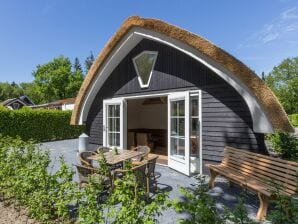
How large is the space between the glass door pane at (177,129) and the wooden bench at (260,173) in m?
1.57

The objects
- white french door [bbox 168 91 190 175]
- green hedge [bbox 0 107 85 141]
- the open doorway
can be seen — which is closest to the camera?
white french door [bbox 168 91 190 175]

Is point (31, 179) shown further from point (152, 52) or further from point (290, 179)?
point (152, 52)

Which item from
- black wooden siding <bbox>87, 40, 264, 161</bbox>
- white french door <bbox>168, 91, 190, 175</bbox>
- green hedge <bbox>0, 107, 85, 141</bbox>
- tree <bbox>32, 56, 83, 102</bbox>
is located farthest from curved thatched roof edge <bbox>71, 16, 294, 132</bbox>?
tree <bbox>32, 56, 83, 102</bbox>

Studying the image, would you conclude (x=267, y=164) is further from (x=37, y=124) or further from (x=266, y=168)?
(x=37, y=124)

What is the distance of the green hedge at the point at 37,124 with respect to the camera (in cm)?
1420

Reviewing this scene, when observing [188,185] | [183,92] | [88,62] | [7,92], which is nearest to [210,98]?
[183,92]

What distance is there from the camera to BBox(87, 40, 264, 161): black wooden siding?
605 centimetres

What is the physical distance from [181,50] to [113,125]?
4.33 m

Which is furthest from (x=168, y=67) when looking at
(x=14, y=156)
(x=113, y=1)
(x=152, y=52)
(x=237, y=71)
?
(x=113, y=1)

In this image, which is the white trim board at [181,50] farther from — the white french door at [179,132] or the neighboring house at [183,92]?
the white french door at [179,132]

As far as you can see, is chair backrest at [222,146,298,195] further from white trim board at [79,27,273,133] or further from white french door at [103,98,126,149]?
white french door at [103,98,126,149]

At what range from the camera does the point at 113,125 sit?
9.55 meters

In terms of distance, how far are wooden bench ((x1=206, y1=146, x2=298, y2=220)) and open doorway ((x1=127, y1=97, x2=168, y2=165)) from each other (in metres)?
5.93

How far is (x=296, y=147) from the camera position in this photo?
6789 mm
